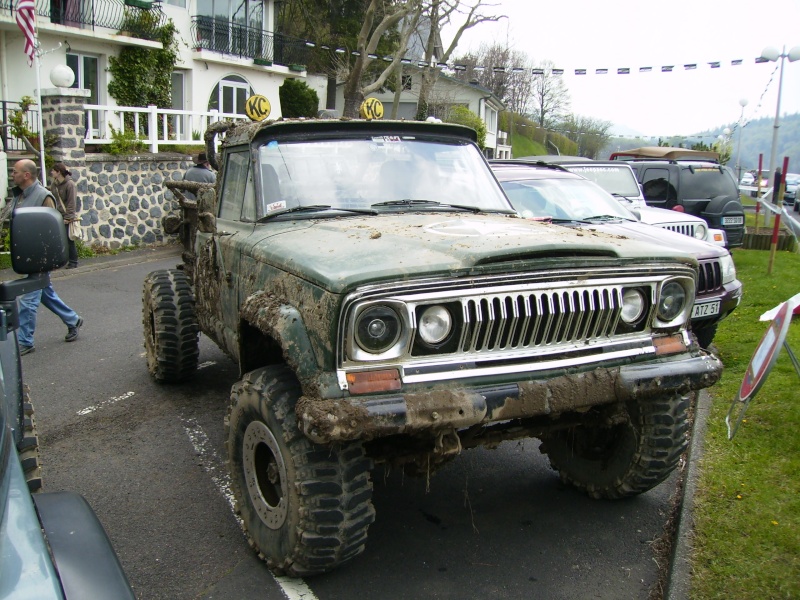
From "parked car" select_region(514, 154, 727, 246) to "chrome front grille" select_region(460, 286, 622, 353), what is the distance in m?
6.32

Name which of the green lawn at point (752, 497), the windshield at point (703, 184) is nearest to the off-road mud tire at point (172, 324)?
the green lawn at point (752, 497)

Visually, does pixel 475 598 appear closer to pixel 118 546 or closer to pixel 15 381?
pixel 118 546

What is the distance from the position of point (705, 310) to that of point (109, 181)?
12.4m

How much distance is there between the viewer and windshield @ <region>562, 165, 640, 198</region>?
440 inches

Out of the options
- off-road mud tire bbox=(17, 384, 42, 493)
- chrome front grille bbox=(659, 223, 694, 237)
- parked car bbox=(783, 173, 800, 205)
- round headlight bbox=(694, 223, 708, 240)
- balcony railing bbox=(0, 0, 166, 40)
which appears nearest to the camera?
off-road mud tire bbox=(17, 384, 42, 493)

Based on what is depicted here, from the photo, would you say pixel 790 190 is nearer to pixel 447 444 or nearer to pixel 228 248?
pixel 228 248

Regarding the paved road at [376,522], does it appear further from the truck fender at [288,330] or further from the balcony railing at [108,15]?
the balcony railing at [108,15]

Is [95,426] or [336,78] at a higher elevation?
[336,78]

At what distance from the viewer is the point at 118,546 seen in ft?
12.9

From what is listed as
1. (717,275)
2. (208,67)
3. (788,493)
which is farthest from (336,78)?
(788,493)

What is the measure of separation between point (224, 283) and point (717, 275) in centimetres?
470

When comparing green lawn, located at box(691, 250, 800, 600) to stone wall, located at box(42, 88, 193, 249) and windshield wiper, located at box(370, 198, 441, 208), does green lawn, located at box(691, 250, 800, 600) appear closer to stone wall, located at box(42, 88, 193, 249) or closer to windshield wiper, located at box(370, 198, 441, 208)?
windshield wiper, located at box(370, 198, 441, 208)

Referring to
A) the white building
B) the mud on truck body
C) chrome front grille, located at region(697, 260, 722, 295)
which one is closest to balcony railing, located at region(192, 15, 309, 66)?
the white building

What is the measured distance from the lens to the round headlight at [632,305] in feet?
11.8
